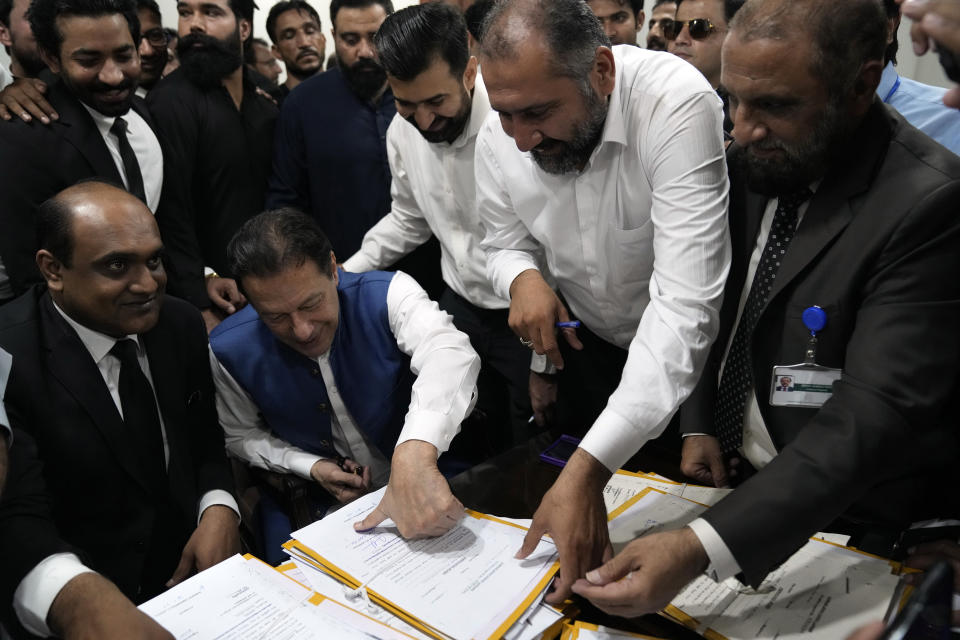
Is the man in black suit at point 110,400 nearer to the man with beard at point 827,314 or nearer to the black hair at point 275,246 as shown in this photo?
the black hair at point 275,246

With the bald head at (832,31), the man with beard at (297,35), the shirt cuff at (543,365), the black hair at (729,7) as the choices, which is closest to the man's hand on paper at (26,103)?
the shirt cuff at (543,365)

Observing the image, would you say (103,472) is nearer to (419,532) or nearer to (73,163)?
(419,532)

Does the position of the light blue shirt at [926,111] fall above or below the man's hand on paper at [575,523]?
above

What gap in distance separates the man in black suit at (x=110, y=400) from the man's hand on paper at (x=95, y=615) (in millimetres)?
409

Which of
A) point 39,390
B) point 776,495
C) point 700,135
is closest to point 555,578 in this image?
point 776,495

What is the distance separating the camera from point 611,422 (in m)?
1.33

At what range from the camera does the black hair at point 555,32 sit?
160cm

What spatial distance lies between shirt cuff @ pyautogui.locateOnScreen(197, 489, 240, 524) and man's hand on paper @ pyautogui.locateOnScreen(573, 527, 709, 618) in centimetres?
114

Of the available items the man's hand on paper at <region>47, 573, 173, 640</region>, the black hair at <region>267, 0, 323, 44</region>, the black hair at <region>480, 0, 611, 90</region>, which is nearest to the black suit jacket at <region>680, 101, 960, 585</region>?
the black hair at <region>480, 0, 611, 90</region>

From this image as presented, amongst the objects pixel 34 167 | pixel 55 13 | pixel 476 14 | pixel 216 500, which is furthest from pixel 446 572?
pixel 476 14

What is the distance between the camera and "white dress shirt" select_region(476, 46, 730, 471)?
1403 mm

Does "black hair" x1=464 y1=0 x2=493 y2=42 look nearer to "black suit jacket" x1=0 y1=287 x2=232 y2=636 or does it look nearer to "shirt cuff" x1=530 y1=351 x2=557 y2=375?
"shirt cuff" x1=530 y1=351 x2=557 y2=375

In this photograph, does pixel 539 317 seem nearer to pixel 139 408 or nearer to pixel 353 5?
pixel 139 408

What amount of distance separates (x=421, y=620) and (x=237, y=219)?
2.24 m
